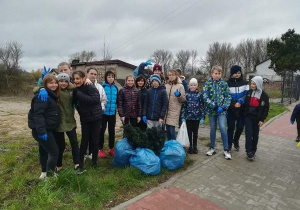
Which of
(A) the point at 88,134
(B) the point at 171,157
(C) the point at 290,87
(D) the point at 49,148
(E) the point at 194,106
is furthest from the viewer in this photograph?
(C) the point at 290,87

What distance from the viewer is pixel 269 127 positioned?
8.33m

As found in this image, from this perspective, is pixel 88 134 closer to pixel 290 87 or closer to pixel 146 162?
pixel 146 162

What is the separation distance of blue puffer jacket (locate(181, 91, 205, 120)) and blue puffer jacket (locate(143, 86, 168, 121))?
57cm

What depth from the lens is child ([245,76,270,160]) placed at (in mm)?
4664

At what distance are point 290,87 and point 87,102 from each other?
1625 cm

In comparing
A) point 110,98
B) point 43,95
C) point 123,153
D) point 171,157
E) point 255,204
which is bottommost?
point 255,204

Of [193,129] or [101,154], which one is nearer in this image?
[101,154]

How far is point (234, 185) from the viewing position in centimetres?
369

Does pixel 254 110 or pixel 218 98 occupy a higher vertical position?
pixel 218 98

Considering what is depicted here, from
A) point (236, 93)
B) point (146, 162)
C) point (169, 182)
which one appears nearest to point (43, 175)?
point (146, 162)

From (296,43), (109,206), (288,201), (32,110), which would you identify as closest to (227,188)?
(288,201)

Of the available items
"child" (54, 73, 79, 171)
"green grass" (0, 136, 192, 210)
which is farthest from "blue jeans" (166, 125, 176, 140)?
"child" (54, 73, 79, 171)

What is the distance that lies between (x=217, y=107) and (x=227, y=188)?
169 cm

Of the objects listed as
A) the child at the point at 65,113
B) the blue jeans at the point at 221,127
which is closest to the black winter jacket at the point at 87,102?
the child at the point at 65,113
